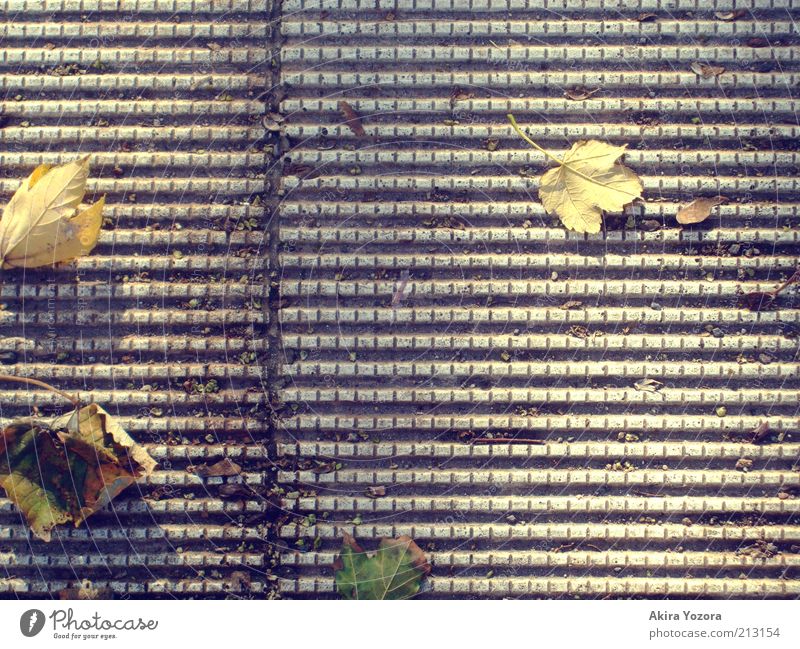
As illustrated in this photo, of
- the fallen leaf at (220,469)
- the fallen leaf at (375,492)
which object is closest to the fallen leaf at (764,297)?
the fallen leaf at (375,492)

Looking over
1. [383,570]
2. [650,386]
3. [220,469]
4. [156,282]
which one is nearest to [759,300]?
[650,386]

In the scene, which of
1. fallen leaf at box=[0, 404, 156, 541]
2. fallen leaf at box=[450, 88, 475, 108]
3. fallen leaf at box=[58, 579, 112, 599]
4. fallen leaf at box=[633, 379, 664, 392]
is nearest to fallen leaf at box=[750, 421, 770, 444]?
fallen leaf at box=[633, 379, 664, 392]

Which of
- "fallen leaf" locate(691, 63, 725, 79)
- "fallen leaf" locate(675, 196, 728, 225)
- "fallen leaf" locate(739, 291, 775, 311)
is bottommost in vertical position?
"fallen leaf" locate(739, 291, 775, 311)

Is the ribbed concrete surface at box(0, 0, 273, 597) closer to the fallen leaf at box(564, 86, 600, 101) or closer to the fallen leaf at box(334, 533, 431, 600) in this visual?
the fallen leaf at box(334, 533, 431, 600)

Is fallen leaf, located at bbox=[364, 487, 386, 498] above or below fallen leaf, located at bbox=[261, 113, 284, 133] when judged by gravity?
below

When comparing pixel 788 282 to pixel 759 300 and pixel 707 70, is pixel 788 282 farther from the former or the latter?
pixel 707 70

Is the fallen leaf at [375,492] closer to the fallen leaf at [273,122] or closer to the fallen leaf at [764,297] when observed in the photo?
the fallen leaf at [273,122]
